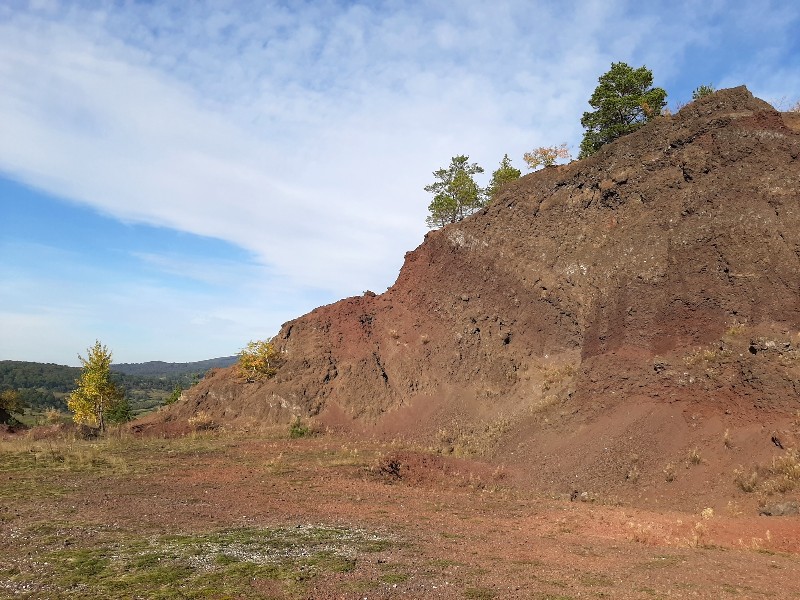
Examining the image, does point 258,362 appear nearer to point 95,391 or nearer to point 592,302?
point 95,391

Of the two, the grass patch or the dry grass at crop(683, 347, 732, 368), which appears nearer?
the grass patch

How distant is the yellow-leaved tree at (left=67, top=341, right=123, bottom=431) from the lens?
126 feet

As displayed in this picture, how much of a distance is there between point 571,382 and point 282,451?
13312mm

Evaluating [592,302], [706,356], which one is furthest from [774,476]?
[592,302]

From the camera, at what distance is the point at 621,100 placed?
33.5 metres

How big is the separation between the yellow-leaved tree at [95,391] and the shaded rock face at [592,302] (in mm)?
8734

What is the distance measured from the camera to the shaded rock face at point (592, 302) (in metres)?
19.8

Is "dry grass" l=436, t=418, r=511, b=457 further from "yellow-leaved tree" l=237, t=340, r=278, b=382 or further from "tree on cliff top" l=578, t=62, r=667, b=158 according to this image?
"tree on cliff top" l=578, t=62, r=667, b=158

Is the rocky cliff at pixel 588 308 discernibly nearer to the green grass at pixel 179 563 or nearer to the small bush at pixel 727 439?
the small bush at pixel 727 439

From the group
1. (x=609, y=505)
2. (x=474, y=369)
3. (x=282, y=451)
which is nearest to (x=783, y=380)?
(x=609, y=505)

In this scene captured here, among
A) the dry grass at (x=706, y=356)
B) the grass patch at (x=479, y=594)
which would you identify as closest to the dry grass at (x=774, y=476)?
the dry grass at (x=706, y=356)

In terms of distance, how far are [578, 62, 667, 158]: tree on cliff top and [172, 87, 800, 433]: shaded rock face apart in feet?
20.3

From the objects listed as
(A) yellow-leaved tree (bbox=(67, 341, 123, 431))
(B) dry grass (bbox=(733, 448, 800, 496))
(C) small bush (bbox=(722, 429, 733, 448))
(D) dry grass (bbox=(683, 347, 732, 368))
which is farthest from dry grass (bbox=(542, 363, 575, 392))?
(A) yellow-leaved tree (bbox=(67, 341, 123, 431))

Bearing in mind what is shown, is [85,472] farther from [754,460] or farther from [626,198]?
[626,198]
